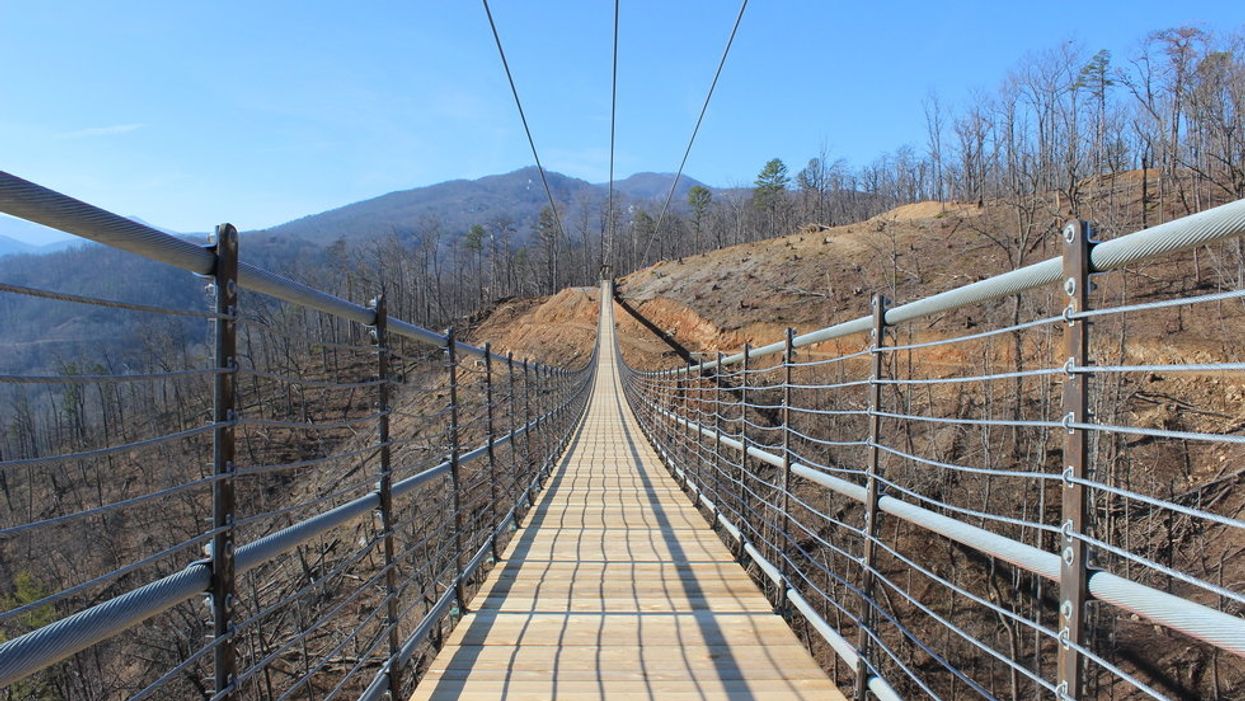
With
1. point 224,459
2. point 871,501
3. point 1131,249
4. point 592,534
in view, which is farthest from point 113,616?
point 592,534

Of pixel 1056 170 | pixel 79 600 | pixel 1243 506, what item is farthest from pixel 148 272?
pixel 1243 506

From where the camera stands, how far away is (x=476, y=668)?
107 inches

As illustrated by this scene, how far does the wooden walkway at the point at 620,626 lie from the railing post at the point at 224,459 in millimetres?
1225

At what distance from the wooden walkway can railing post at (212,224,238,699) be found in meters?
1.22

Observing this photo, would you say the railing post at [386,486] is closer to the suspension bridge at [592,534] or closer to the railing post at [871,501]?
the suspension bridge at [592,534]

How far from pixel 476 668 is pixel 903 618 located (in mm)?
18191

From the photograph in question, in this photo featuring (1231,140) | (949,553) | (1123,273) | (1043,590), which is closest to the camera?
(1043,590)

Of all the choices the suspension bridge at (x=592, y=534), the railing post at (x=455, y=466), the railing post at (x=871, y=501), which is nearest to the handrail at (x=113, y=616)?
the suspension bridge at (x=592, y=534)

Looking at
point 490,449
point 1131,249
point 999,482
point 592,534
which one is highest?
point 1131,249

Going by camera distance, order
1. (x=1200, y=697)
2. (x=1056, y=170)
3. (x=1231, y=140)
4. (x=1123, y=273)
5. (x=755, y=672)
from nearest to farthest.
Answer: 1. (x=755, y=672)
2. (x=1200, y=697)
3. (x=1123, y=273)
4. (x=1231, y=140)
5. (x=1056, y=170)

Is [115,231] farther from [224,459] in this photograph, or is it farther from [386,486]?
[386,486]

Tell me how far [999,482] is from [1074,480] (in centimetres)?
2196

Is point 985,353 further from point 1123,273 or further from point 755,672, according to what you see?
point 755,672

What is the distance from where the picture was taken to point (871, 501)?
233cm
